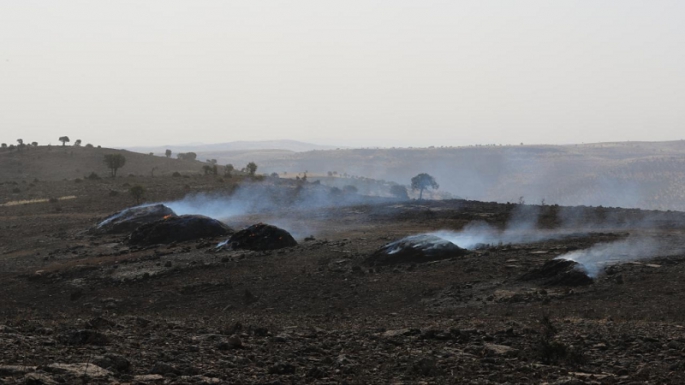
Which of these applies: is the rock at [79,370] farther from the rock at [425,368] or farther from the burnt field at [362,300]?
the rock at [425,368]

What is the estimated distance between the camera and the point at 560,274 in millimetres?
20344

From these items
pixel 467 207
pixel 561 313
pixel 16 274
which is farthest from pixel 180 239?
pixel 561 313

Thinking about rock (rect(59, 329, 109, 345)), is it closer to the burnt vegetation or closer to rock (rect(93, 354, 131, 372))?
the burnt vegetation

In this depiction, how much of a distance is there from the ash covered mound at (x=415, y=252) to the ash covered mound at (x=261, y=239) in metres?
5.40

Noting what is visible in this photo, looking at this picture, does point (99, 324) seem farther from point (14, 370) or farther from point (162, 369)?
point (14, 370)

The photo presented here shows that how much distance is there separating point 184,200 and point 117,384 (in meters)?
43.1

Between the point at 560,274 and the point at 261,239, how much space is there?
1356 centimetres

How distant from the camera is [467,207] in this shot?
39156 millimetres

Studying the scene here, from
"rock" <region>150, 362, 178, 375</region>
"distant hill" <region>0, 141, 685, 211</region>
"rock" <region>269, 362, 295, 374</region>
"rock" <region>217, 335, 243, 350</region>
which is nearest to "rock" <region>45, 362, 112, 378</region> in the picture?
"rock" <region>150, 362, 178, 375</region>

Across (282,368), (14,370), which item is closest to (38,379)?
(14,370)

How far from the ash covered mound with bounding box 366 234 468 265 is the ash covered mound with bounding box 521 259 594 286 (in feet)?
14.4

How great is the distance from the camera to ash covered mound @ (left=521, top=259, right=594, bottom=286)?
1991 centimetres

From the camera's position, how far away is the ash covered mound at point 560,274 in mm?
19906

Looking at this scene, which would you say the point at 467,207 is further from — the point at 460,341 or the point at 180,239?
the point at 460,341
